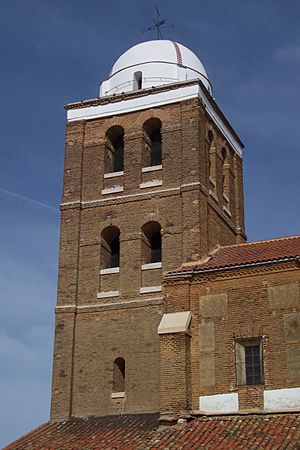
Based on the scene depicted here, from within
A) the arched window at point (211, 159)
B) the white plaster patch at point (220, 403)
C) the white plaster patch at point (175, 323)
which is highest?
the arched window at point (211, 159)

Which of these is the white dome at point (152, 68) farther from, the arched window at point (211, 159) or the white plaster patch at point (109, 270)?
the white plaster patch at point (109, 270)

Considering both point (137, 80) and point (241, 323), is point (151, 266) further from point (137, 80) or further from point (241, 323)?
point (137, 80)

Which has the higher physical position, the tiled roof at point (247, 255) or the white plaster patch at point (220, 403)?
the tiled roof at point (247, 255)

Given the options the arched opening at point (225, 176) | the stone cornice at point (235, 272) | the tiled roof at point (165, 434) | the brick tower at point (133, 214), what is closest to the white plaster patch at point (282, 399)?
the tiled roof at point (165, 434)

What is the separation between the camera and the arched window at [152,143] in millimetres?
28391

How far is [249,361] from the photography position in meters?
21.3

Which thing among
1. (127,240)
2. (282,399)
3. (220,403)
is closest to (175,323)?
(220,403)

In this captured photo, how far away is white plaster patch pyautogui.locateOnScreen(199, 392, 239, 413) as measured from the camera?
20703 millimetres

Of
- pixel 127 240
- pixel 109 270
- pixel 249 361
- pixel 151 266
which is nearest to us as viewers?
pixel 249 361

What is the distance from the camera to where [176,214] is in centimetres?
2617

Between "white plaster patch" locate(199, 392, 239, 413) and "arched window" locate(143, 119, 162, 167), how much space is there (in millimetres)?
10008

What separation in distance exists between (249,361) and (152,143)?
1057cm

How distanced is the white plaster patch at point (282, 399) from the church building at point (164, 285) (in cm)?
5

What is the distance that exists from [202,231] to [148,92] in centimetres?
614
